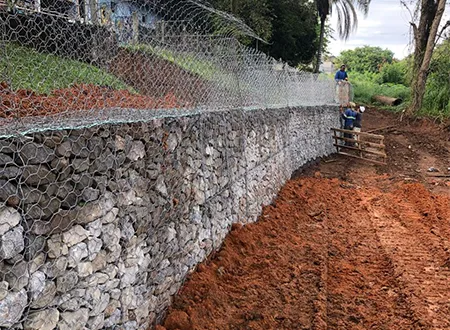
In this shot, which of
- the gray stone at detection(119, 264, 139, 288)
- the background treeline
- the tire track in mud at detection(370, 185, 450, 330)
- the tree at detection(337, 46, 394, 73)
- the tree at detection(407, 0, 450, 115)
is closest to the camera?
the gray stone at detection(119, 264, 139, 288)

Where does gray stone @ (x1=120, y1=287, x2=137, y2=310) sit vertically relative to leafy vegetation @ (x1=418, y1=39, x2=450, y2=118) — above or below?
below

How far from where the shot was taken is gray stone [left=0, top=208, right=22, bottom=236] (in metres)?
2.46

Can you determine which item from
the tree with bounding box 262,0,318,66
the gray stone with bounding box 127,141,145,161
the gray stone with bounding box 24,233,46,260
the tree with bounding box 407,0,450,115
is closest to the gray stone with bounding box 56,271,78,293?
the gray stone with bounding box 24,233,46,260

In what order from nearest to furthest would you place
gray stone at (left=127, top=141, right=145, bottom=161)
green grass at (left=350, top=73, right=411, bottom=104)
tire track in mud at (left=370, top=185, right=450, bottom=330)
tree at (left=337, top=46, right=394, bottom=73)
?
gray stone at (left=127, top=141, right=145, bottom=161), tire track in mud at (left=370, top=185, right=450, bottom=330), green grass at (left=350, top=73, right=411, bottom=104), tree at (left=337, top=46, right=394, bottom=73)

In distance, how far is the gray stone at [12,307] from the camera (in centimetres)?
246


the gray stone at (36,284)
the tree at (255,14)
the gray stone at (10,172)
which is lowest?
the gray stone at (36,284)

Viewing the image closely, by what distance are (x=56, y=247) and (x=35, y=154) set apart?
0.69 meters

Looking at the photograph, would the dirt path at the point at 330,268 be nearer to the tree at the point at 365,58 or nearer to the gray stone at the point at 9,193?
the gray stone at the point at 9,193

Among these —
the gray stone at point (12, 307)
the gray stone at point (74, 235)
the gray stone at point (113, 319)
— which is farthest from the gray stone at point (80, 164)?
the gray stone at point (113, 319)

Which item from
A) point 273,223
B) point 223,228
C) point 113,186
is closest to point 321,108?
point 273,223

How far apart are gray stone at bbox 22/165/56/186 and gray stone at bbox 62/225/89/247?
0.43 m

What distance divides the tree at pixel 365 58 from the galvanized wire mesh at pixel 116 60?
55883 mm

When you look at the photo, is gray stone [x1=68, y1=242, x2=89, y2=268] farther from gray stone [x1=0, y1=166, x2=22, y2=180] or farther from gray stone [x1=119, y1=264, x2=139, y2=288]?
gray stone [x1=0, y1=166, x2=22, y2=180]

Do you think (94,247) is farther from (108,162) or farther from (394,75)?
(394,75)
